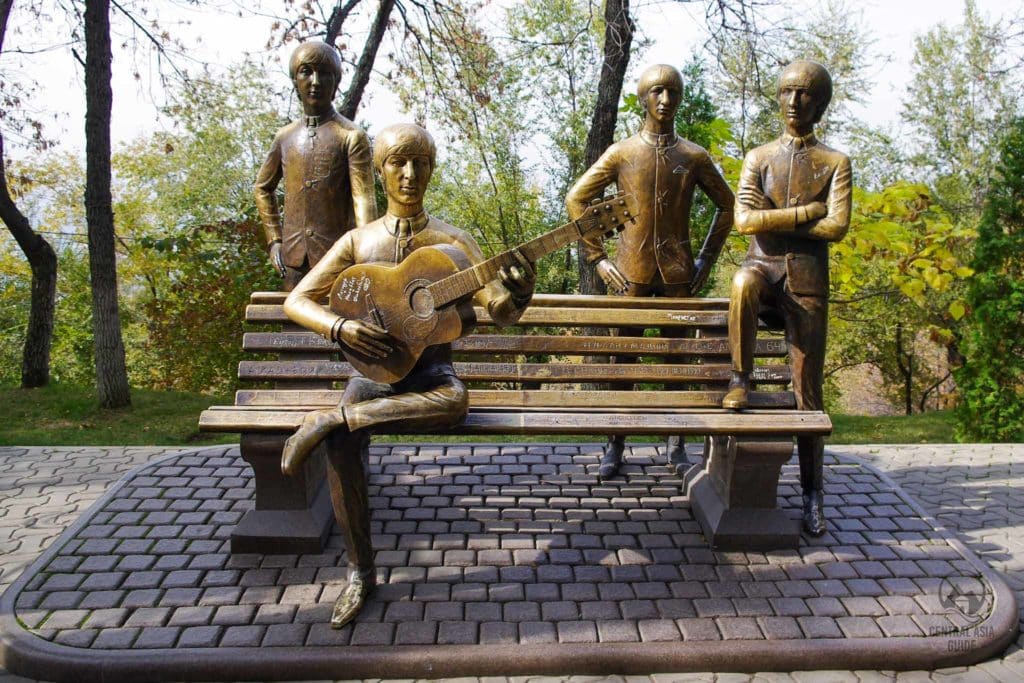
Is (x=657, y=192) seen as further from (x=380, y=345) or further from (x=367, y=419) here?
(x=367, y=419)

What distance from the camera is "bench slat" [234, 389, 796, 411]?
4223 mm

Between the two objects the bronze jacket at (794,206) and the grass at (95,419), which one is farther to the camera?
the grass at (95,419)

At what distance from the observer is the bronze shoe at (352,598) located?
132 inches

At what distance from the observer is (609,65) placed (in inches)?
320

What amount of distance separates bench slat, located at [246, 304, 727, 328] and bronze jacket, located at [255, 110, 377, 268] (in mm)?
529

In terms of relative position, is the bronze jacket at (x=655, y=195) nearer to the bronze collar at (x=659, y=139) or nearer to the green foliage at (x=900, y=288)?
the bronze collar at (x=659, y=139)

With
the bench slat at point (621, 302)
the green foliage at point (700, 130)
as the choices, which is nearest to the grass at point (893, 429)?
the green foliage at point (700, 130)

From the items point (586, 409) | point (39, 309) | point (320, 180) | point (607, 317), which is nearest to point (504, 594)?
point (586, 409)

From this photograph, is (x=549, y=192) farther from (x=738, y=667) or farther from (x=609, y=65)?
(x=738, y=667)

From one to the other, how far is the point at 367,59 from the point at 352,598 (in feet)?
24.6

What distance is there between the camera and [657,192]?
4.63m

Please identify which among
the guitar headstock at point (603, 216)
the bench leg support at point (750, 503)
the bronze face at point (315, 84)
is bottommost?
the bench leg support at point (750, 503)

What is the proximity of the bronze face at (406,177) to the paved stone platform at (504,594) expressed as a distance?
68.4 inches

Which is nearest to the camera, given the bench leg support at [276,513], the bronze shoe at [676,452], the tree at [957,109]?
the bench leg support at [276,513]
